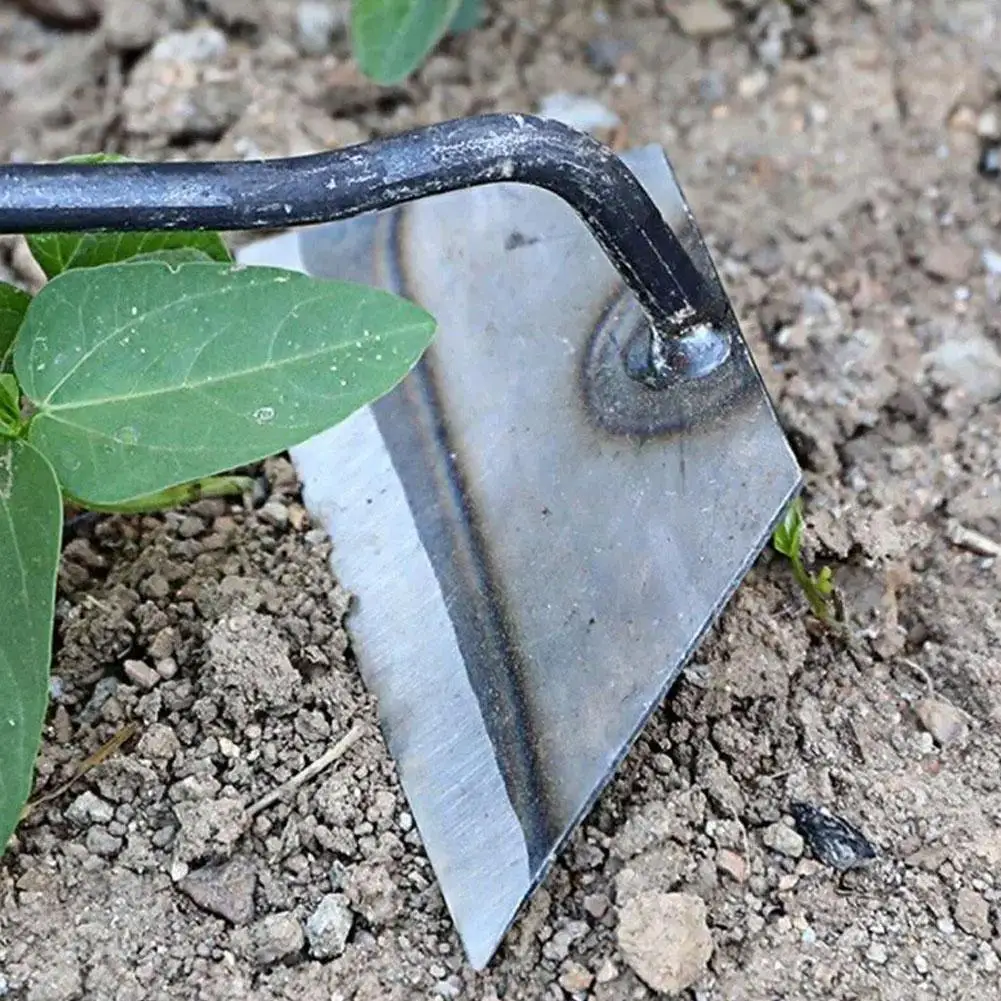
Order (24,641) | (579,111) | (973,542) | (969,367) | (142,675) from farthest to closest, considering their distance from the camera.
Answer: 1. (579,111)
2. (969,367)
3. (973,542)
4. (142,675)
5. (24,641)

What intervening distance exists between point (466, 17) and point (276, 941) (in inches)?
40.4

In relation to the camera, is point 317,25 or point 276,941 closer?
point 276,941

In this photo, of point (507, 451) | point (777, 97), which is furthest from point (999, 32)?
point (507, 451)

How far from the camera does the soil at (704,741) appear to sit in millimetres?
1137

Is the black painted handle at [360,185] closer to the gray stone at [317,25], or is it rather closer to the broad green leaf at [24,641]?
the broad green leaf at [24,641]

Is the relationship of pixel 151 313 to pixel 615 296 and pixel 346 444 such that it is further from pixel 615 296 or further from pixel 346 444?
pixel 615 296

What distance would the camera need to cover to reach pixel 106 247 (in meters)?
1.19

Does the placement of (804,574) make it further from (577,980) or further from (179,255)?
(179,255)

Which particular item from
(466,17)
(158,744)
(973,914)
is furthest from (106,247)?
(973,914)

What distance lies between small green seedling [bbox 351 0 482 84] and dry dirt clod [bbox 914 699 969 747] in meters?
0.76

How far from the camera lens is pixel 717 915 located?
116 cm

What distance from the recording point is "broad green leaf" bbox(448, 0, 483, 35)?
1.73 metres

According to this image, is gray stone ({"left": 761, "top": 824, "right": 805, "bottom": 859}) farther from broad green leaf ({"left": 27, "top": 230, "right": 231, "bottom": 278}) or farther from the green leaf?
the green leaf

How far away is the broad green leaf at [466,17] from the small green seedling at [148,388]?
752 mm
